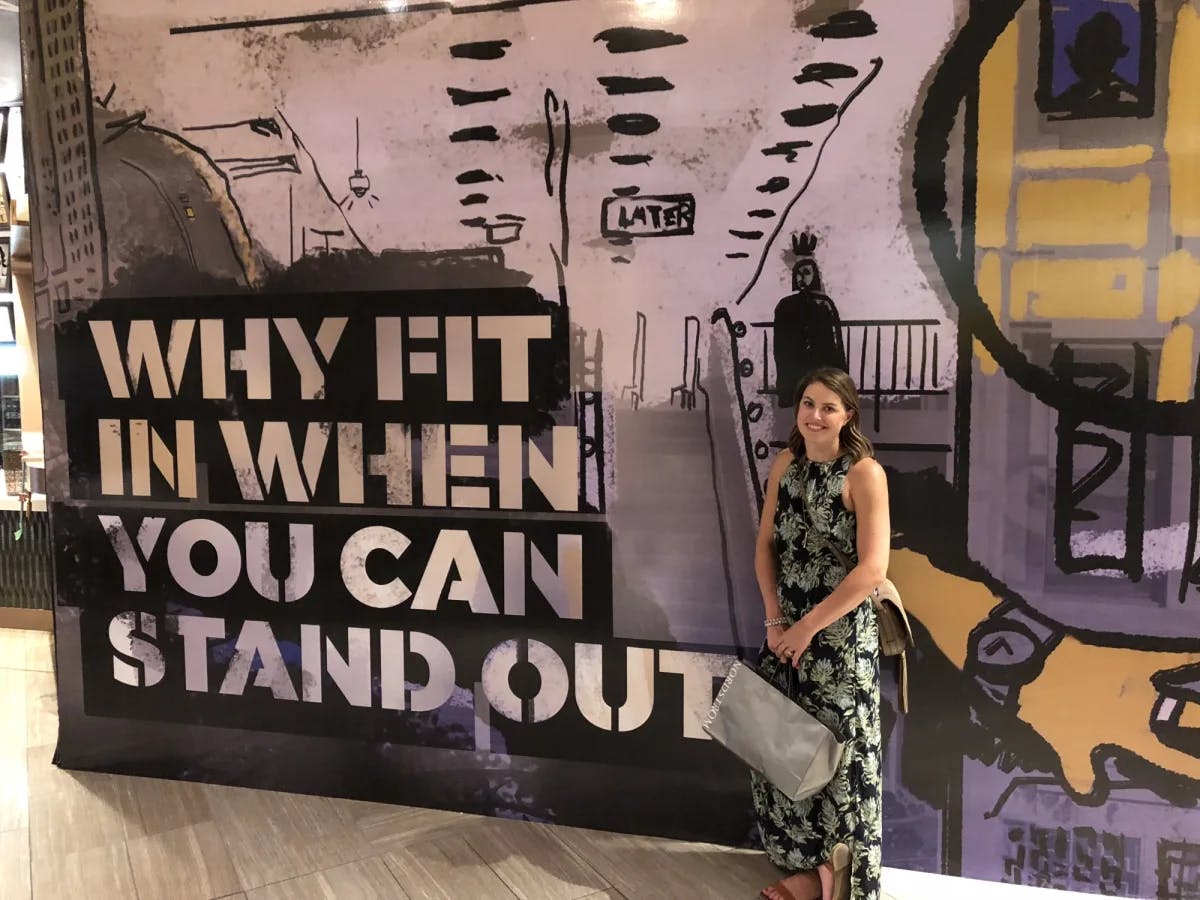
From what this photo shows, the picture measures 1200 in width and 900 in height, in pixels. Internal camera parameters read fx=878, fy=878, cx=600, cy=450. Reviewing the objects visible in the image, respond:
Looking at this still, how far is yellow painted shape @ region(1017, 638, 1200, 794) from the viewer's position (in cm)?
248

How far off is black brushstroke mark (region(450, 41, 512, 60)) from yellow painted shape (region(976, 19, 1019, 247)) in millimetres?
1415

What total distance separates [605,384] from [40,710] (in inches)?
117

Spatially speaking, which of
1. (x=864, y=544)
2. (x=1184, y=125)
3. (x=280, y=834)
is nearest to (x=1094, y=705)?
(x=864, y=544)

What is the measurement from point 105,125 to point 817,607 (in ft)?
9.47

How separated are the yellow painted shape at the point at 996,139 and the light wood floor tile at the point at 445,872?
2.33m

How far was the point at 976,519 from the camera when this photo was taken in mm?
2553

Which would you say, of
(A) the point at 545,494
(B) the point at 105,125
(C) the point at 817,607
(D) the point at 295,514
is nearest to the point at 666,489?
(A) the point at 545,494

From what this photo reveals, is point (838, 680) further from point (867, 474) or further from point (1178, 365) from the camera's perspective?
point (1178, 365)

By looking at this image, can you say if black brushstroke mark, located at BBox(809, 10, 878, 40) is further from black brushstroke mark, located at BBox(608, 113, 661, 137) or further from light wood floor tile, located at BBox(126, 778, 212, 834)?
light wood floor tile, located at BBox(126, 778, 212, 834)

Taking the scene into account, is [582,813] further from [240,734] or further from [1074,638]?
[1074,638]

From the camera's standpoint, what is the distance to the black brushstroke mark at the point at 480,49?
2746 mm

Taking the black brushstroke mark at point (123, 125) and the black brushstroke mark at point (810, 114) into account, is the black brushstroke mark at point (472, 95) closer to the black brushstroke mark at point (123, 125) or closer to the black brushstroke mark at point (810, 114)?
the black brushstroke mark at point (810, 114)

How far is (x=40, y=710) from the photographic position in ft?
12.5

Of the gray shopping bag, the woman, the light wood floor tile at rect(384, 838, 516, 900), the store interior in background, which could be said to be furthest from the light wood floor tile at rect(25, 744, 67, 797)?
the woman
